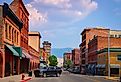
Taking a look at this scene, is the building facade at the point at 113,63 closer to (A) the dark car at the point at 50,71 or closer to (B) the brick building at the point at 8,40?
(A) the dark car at the point at 50,71

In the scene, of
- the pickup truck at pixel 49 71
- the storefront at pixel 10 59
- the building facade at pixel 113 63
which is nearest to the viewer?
the storefront at pixel 10 59

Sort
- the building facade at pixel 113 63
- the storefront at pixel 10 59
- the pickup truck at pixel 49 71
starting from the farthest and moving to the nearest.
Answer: the building facade at pixel 113 63, the pickup truck at pixel 49 71, the storefront at pixel 10 59

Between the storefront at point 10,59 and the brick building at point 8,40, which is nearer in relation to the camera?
the brick building at point 8,40

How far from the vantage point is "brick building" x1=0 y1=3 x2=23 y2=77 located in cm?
4838

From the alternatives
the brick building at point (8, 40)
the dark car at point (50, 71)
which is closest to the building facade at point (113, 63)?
the dark car at point (50, 71)

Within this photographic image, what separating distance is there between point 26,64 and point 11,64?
93.3ft

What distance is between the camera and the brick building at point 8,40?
48375 millimetres

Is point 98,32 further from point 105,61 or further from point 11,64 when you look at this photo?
point 11,64

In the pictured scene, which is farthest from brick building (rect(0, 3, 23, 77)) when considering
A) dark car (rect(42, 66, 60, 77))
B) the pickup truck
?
dark car (rect(42, 66, 60, 77))

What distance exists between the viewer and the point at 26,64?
87.1 meters

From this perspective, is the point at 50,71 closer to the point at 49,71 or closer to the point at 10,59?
the point at 49,71

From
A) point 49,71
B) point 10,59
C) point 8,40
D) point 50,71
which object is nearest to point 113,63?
point 49,71

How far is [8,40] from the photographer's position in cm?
5416

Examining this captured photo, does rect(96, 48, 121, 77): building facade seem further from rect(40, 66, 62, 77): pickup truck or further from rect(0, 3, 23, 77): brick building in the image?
rect(0, 3, 23, 77): brick building
